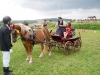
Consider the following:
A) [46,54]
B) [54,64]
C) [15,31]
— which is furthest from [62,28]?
[15,31]

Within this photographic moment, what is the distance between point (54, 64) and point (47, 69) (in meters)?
0.95

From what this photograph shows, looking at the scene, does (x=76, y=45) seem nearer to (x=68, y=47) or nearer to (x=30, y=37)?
(x=68, y=47)

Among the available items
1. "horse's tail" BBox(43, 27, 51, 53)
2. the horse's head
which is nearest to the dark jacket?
the horse's head

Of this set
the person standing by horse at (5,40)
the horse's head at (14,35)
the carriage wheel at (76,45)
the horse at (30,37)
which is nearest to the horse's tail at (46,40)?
the horse at (30,37)

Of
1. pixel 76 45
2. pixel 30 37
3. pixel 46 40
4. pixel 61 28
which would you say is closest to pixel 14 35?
pixel 30 37

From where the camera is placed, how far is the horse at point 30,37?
9.09 m

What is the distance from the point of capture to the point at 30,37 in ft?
32.1

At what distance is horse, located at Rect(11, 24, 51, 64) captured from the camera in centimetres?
909

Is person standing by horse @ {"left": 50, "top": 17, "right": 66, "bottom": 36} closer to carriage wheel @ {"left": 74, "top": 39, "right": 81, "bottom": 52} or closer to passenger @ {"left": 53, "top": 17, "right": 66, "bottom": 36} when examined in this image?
passenger @ {"left": 53, "top": 17, "right": 66, "bottom": 36}

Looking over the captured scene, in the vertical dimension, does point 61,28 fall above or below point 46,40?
above

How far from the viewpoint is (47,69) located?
28.0ft

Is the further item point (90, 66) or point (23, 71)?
point (90, 66)

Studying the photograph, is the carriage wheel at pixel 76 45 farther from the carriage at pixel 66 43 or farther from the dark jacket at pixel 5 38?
the dark jacket at pixel 5 38

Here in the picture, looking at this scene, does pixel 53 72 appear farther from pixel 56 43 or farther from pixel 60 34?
pixel 60 34
